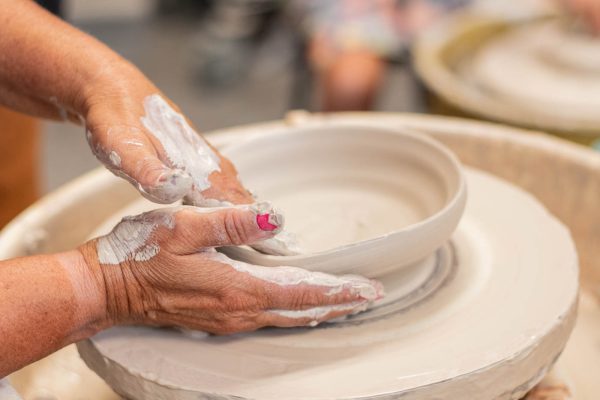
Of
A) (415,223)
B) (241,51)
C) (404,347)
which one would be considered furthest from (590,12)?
(241,51)

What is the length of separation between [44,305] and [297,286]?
268mm

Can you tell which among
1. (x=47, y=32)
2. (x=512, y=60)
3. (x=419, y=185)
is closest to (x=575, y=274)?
(x=419, y=185)

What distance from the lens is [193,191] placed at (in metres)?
0.88

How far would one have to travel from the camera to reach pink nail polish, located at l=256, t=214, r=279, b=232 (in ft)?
2.56

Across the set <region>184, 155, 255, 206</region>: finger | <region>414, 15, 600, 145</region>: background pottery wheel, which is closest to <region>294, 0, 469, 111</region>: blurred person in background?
<region>414, 15, 600, 145</region>: background pottery wheel

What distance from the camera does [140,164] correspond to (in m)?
0.81

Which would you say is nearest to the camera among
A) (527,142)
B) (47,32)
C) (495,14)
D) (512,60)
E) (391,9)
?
(47,32)

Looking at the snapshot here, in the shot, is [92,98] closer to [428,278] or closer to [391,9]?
[428,278]

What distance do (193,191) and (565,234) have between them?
503 millimetres

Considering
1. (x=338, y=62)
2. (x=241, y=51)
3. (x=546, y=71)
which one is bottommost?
(x=241, y=51)

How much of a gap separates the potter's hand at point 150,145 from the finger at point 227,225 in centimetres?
3

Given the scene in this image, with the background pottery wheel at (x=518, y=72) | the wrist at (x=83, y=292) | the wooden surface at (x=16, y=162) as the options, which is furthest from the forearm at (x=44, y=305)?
the background pottery wheel at (x=518, y=72)

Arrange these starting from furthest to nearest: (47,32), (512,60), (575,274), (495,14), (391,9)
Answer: (391,9), (495,14), (512,60), (47,32), (575,274)

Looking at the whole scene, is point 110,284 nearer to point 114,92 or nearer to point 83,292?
point 83,292
